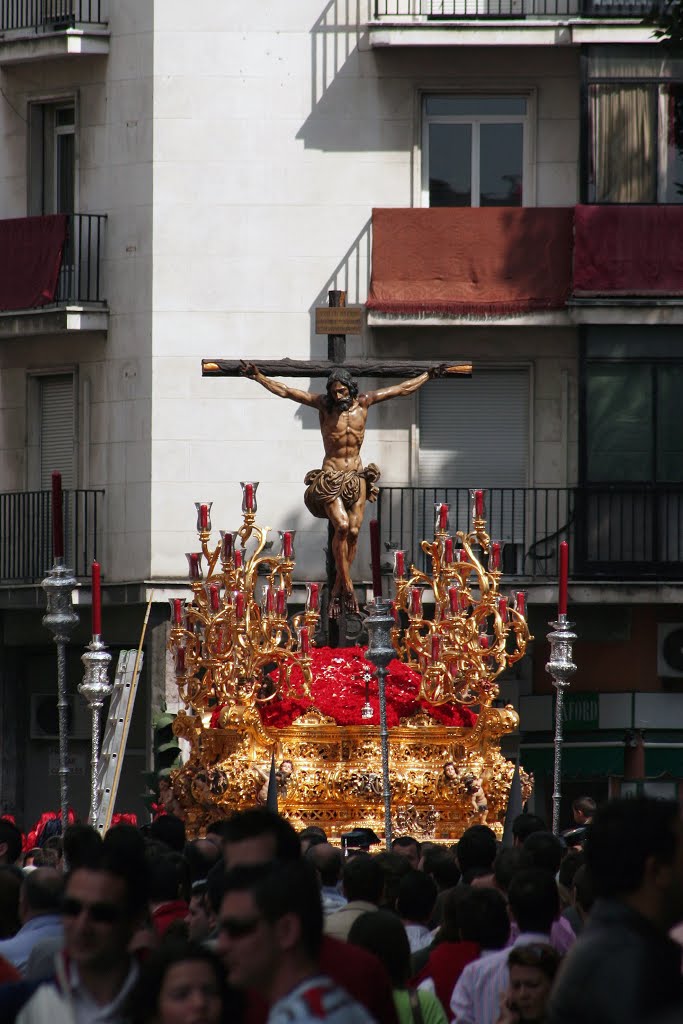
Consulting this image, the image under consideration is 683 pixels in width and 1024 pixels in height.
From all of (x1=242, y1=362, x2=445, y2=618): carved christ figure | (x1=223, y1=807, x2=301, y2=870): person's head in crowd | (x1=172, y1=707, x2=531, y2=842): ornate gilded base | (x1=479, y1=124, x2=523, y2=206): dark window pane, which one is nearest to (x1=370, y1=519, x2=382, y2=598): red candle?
(x1=172, y1=707, x2=531, y2=842): ornate gilded base

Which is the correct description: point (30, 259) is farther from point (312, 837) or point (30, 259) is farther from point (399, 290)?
point (312, 837)

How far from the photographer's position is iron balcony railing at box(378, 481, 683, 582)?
81.1 feet

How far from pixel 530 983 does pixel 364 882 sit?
6.64ft

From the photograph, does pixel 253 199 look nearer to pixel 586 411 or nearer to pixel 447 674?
pixel 586 411

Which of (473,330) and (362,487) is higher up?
(473,330)

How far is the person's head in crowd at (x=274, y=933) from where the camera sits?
556 cm

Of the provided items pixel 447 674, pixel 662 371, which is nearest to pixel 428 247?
pixel 662 371

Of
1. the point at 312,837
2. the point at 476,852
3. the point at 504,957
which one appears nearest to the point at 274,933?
the point at 504,957

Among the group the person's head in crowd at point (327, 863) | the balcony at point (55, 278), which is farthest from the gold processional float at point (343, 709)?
the balcony at point (55, 278)

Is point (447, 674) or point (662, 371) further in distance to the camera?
point (662, 371)

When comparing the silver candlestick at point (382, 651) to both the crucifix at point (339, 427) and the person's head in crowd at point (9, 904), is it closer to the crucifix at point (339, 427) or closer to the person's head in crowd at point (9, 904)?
the crucifix at point (339, 427)

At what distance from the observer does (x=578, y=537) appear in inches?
977

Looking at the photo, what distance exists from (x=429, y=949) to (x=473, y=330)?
53.9 ft

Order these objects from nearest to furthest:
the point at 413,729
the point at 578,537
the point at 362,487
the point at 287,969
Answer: the point at 287,969, the point at 413,729, the point at 362,487, the point at 578,537
